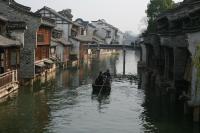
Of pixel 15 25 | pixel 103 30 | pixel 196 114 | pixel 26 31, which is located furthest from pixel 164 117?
pixel 103 30

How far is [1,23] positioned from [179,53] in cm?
1878

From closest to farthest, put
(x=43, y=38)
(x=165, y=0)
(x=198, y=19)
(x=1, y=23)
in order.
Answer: (x=198, y=19) → (x=1, y=23) → (x=43, y=38) → (x=165, y=0)

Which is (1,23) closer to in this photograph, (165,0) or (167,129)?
(167,129)

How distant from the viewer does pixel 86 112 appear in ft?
118

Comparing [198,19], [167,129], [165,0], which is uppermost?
[165,0]

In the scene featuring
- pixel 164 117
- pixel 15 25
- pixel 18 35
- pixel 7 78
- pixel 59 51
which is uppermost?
pixel 15 25

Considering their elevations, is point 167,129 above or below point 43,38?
below

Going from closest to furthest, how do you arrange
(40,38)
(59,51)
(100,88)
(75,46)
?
(100,88)
(40,38)
(59,51)
(75,46)

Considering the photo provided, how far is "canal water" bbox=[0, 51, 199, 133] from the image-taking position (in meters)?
29.5

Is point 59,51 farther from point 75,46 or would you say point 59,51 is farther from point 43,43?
point 43,43

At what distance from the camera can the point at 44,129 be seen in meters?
29.0

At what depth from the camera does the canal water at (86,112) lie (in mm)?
29547

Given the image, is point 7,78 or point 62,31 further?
point 62,31

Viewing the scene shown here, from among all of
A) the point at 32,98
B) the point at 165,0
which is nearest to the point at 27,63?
the point at 32,98
